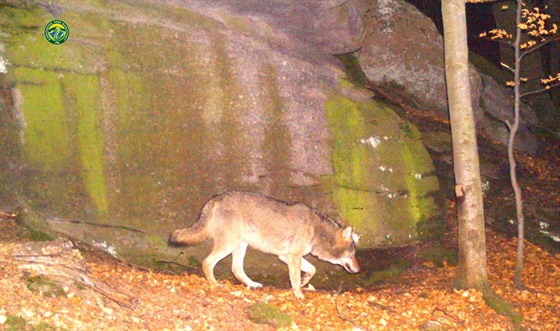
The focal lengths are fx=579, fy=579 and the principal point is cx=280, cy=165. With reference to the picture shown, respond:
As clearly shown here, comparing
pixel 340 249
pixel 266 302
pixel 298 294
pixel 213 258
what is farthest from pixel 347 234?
pixel 213 258

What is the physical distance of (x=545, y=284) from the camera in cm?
1179

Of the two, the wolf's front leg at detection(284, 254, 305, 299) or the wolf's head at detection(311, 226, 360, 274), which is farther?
the wolf's head at detection(311, 226, 360, 274)

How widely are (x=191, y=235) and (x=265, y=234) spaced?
1.28m

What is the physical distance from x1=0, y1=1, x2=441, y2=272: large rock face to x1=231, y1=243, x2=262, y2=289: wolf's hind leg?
2.69ft

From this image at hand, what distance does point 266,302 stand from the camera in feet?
29.6

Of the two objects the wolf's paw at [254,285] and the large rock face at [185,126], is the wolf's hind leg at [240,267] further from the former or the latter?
the large rock face at [185,126]

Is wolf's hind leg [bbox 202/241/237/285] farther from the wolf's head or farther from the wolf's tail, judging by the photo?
the wolf's head

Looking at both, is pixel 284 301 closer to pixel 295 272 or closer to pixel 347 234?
pixel 295 272

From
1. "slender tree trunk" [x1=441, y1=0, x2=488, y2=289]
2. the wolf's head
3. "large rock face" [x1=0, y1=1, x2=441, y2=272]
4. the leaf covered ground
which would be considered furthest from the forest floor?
"slender tree trunk" [x1=441, y1=0, x2=488, y2=289]

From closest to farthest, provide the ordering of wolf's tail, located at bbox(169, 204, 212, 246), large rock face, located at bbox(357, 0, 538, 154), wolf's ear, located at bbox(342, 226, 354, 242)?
wolf's tail, located at bbox(169, 204, 212, 246), wolf's ear, located at bbox(342, 226, 354, 242), large rock face, located at bbox(357, 0, 538, 154)

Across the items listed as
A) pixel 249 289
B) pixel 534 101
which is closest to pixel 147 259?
pixel 249 289

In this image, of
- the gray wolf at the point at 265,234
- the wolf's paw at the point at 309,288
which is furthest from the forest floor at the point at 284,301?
the gray wolf at the point at 265,234

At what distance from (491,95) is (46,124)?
12.5 meters

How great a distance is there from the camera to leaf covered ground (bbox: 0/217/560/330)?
6.44 metres
